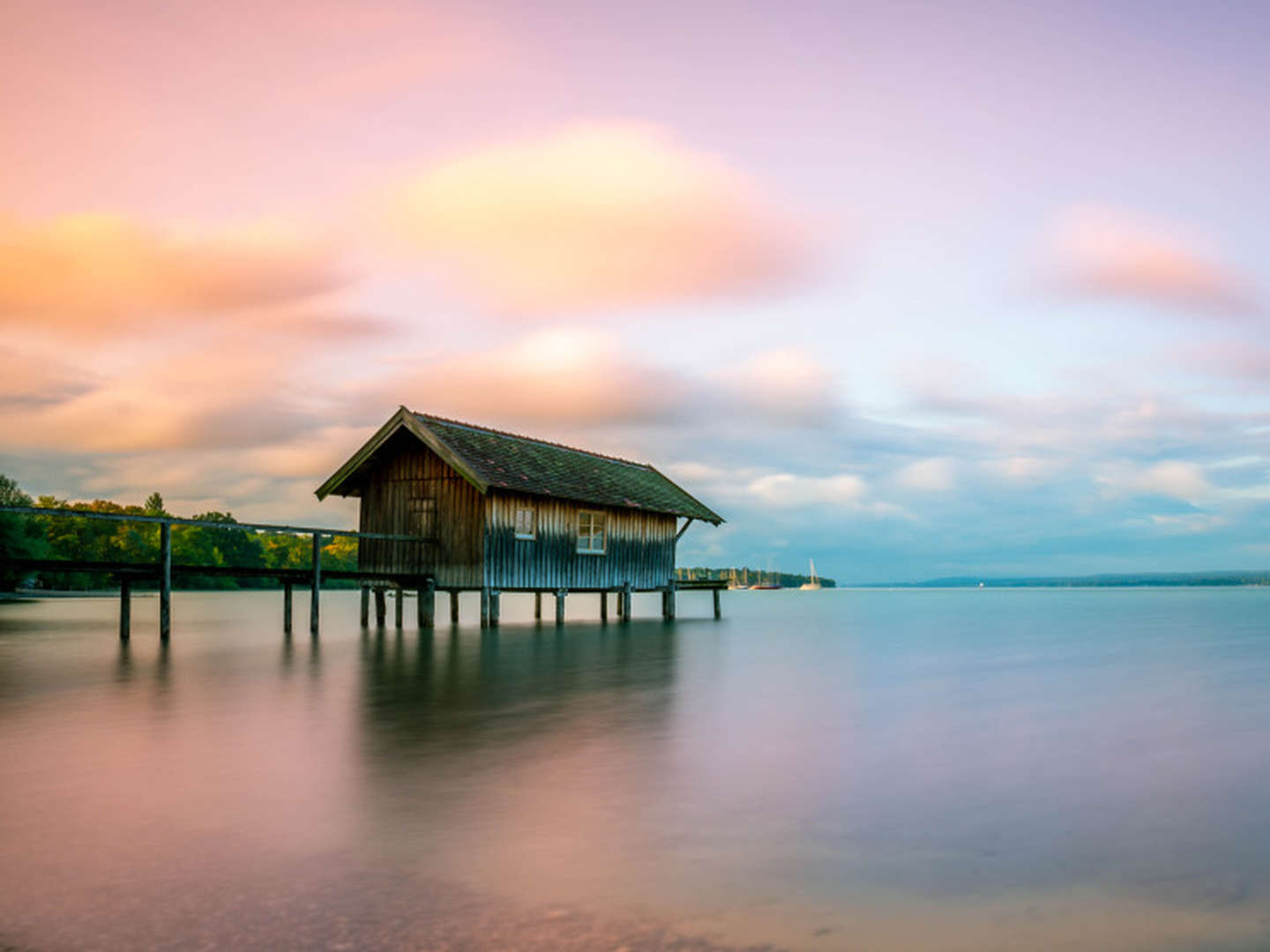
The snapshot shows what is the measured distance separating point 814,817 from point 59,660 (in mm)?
24445

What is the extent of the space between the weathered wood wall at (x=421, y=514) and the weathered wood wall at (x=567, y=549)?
0.59 m

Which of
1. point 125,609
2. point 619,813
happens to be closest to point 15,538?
point 125,609

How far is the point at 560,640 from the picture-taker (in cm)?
3484

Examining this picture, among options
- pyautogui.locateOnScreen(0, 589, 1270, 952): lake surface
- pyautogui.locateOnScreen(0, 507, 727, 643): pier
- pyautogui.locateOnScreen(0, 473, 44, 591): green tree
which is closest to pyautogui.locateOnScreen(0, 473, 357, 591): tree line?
pyautogui.locateOnScreen(0, 473, 44, 591): green tree

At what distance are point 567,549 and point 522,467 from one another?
11.7 ft

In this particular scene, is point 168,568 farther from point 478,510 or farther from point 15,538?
point 15,538

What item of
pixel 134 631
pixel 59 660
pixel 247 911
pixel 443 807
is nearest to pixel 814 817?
pixel 443 807

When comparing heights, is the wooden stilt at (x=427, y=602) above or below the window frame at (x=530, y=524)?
below

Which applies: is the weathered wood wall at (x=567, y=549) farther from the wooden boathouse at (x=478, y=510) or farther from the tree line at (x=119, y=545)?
the tree line at (x=119, y=545)

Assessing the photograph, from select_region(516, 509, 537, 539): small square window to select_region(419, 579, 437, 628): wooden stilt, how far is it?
315 centimetres

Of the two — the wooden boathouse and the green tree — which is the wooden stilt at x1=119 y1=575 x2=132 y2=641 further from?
the green tree

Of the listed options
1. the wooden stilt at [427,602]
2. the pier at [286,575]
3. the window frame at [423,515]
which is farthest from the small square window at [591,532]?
the window frame at [423,515]

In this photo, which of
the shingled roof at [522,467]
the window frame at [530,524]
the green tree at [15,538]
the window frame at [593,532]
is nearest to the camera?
the shingled roof at [522,467]

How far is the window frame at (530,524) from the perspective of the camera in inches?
1363
